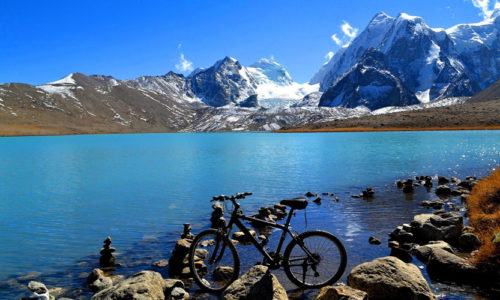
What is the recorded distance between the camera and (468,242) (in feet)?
46.9

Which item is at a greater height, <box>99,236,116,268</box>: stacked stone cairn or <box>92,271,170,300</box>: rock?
<box>92,271,170,300</box>: rock

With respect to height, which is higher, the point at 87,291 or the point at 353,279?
the point at 353,279

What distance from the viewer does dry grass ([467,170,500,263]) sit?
11.4 metres

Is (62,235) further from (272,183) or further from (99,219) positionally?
(272,183)

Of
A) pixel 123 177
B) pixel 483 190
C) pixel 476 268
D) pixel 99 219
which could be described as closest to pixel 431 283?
pixel 476 268

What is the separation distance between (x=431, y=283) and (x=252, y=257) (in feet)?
21.1

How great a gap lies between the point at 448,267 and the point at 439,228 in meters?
4.48

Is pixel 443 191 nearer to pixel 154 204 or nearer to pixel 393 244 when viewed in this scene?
pixel 393 244

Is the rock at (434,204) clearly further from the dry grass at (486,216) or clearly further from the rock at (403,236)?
the rock at (403,236)

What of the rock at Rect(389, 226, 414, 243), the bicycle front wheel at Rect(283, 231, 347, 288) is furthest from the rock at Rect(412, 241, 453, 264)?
the bicycle front wheel at Rect(283, 231, 347, 288)

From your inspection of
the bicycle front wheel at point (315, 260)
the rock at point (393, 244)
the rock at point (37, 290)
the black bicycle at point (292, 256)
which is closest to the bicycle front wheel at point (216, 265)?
the black bicycle at point (292, 256)

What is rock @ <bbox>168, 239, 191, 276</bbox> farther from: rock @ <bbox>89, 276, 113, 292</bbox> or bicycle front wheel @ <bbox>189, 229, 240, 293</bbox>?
rock @ <bbox>89, 276, 113, 292</bbox>

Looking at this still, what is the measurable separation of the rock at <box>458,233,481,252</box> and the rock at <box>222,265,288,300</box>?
927cm

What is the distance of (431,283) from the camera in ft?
36.4
